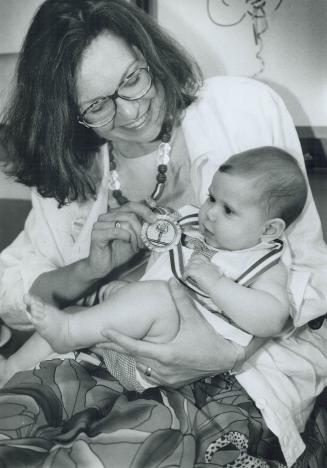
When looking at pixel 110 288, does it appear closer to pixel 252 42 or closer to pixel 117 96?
pixel 117 96

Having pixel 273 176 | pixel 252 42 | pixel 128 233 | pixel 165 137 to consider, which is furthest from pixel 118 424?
pixel 252 42

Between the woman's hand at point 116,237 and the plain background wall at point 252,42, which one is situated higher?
the plain background wall at point 252,42

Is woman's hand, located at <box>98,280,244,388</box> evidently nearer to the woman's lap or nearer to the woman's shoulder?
the woman's lap

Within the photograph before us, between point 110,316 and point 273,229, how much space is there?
24 centimetres

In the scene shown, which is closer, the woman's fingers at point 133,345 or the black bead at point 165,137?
the woman's fingers at point 133,345

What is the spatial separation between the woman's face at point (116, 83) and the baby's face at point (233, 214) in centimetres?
22

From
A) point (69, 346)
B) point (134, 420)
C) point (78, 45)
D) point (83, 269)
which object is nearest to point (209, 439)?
Answer: point (134, 420)

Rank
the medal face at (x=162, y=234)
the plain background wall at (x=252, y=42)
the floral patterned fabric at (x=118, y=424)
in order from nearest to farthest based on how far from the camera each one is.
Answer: the floral patterned fabric at (x=118, y=424), the medal face at (x=162, y=234), the plain background wall at (x=252, y=42)

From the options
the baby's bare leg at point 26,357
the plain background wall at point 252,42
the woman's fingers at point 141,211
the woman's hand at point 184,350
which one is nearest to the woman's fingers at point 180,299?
the woman's hand at point 184,350

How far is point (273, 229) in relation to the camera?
0.70 metres

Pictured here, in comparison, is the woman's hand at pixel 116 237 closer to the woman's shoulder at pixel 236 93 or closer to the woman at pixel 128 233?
the woman at pixel 128 233

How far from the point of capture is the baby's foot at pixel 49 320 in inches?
25.9

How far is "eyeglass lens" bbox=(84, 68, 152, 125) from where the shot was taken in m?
0.80

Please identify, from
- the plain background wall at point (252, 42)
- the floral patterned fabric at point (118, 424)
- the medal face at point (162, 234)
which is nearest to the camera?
the floral patterned fabric at point (118, 424)
